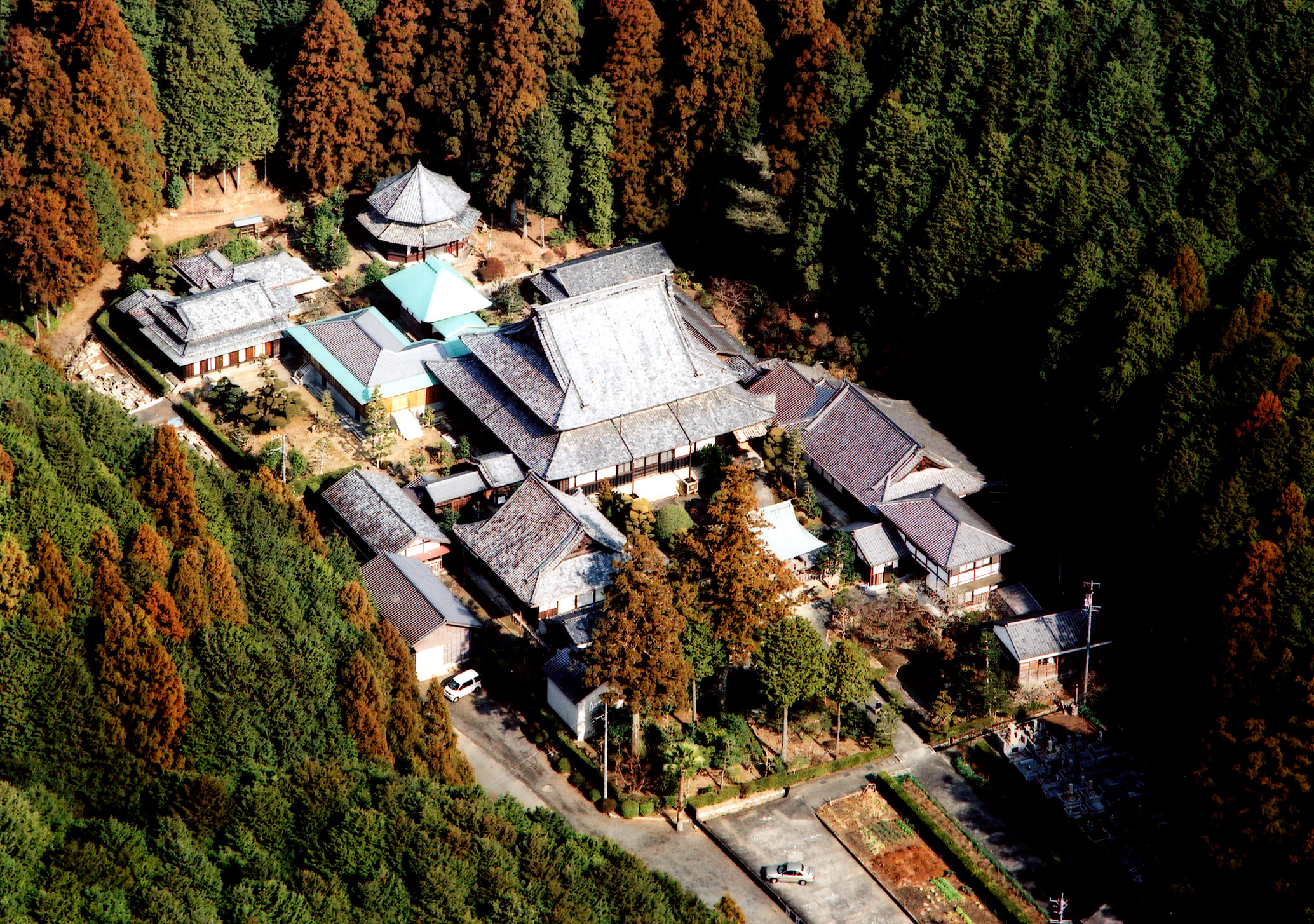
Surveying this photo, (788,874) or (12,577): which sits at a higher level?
(12,577)

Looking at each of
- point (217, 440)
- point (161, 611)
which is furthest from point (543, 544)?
point (217, 440)

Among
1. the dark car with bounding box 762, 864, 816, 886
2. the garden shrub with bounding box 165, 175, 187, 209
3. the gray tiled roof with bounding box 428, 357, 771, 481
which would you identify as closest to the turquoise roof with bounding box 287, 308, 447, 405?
the gray tiled roof with bounding box 428, 357, 771, 481

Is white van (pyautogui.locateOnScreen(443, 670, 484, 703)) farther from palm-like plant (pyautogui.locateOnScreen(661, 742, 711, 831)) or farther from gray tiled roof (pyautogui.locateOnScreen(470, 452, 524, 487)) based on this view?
gray tiled roof (pyautogui.locateOnScreen(470, 452, 524, 487))

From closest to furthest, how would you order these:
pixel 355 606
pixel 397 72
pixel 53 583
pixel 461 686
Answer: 1. pixel 53 583
2. pixel 355 606
3. pixel 461 686
4. pixel 397 72

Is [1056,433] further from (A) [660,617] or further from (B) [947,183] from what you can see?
(A) [660,617]

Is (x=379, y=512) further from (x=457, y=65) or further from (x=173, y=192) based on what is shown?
(x=457, y=65)

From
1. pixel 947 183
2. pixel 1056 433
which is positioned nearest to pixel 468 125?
pixel 947 183
